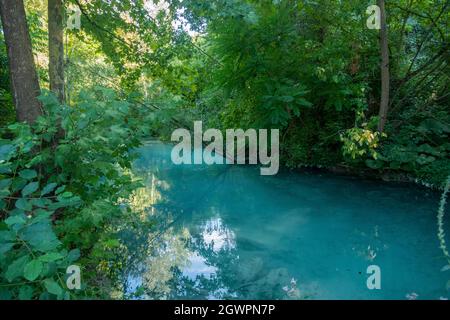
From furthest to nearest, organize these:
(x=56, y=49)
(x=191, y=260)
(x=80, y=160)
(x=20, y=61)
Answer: (x=56, y=49), (x=191, y=260), (x=20, y=61), (x=80, y=160)

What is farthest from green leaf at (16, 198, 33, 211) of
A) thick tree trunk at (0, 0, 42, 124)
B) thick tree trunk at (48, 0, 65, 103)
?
thick tree trunk at (48, 0, 65, 103)

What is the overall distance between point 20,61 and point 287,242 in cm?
386

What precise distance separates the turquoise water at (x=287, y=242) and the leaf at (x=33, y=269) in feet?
6.11

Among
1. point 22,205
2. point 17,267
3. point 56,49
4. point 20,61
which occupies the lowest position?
point 17,267

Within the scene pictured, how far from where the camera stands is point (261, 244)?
5016 millimetres

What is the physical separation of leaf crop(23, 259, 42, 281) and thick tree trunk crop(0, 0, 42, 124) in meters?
2.27

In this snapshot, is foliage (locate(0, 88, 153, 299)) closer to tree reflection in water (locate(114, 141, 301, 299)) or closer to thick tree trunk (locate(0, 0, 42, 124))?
thick tree trunk (locate(0, 0, 42, 124))

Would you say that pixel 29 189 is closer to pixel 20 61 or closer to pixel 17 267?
pixel 17 267

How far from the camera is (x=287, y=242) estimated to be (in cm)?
507

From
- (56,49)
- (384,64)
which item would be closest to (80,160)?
(56,49)

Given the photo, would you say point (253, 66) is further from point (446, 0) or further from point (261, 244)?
point (261, 244)

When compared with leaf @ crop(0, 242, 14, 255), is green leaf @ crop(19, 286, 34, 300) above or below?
below

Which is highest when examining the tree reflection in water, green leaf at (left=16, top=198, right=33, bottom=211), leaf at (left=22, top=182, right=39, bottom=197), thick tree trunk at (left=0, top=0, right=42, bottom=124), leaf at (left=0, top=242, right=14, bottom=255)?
thick tree trunk at (left=0, top=0, right=42, bottom=124)

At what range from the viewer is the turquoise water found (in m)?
3.78
